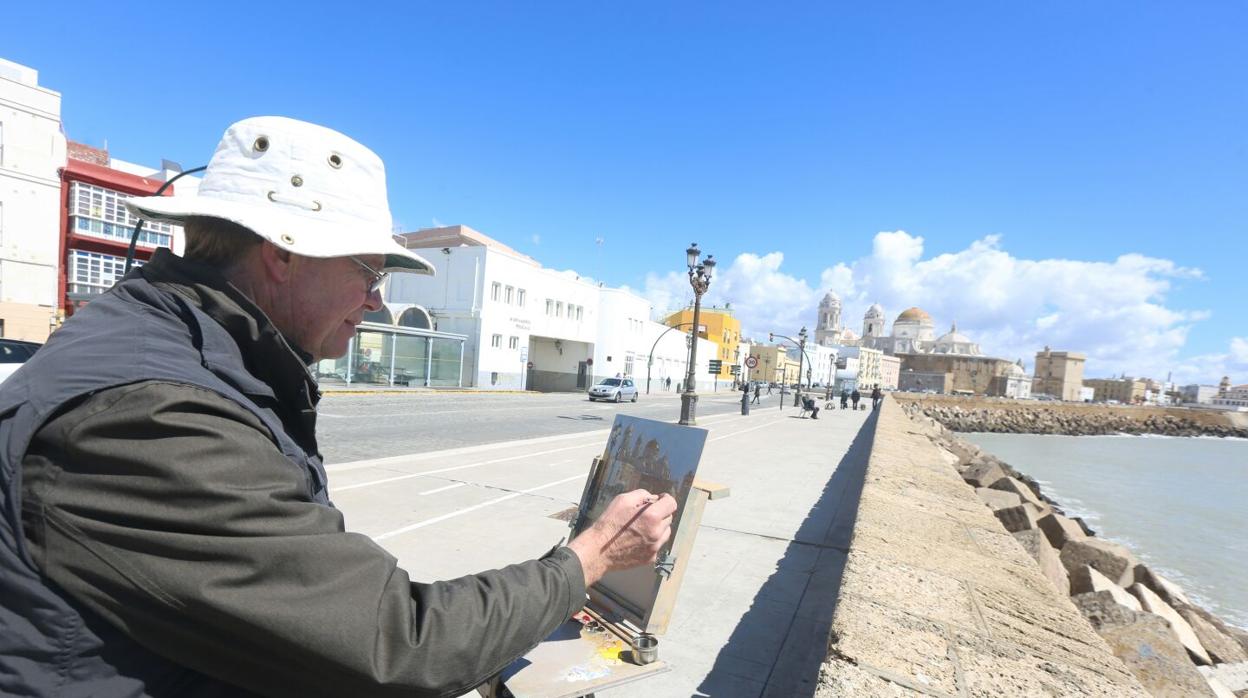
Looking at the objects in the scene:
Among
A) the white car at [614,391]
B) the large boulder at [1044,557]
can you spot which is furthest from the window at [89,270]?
the large boulder at [1044,557]

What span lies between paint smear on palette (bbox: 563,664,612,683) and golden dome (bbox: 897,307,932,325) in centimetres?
18061

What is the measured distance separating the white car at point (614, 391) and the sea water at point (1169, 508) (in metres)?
18.5

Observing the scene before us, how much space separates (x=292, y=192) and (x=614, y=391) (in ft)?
97.9

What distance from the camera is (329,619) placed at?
92 centimetres

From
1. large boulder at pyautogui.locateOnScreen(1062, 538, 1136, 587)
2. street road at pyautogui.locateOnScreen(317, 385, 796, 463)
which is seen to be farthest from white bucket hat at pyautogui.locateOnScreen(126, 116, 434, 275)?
street road at pyautogui.locateOnScreen(317, 385, 796, 463)

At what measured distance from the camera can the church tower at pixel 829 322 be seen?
155 meters

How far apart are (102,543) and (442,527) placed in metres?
5.32

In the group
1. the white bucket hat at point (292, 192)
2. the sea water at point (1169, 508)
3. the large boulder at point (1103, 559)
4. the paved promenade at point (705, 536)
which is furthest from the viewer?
the sea water at point (1169, 508)

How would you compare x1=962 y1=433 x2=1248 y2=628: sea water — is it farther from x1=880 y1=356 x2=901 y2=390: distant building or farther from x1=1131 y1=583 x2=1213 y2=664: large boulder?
x1=880 y1=356 x2=901 y2=390: distant building

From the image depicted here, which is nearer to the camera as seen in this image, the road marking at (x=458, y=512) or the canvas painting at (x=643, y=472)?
the canvas painting at (x=643, y=472)

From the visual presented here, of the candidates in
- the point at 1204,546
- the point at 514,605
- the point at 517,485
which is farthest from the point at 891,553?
the point at 1204,546

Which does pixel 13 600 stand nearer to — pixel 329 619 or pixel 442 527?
pixel 329 619

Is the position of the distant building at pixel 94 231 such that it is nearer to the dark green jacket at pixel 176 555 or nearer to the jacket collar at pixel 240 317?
the jacket collar at pixel 240 317

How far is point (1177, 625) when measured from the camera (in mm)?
5551
